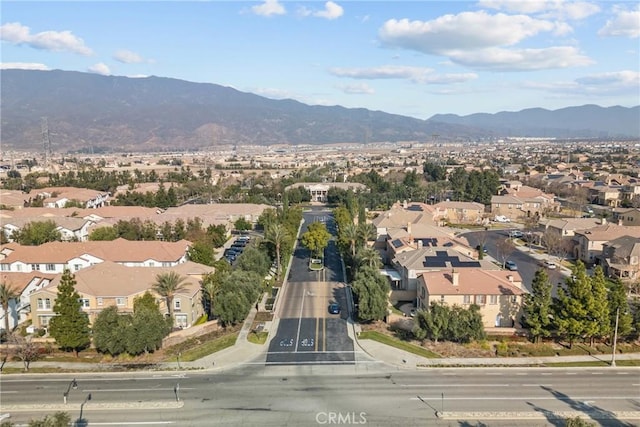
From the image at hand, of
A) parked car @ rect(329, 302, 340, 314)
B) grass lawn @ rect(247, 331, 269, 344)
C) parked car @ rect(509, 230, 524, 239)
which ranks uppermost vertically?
parked car @ rect(509, 230, 524, 239)

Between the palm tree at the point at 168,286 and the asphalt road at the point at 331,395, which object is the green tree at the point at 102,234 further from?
the asphalt road at the point at 331,395

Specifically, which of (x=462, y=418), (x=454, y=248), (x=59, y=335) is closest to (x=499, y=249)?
(x=454, y=248)

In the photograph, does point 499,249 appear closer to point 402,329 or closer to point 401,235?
point 401,235

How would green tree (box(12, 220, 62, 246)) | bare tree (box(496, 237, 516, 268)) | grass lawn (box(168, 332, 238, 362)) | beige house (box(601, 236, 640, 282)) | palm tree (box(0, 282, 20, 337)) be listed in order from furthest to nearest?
green tree (box(12, 220, 62, 246))
bare tree (box(496, 237, 516, 268))
beige house (box(601, 236, 640, 282))
palm tree (box(0, 282, 20, 337))
grass lawn (box(168, 332, 238, 362))


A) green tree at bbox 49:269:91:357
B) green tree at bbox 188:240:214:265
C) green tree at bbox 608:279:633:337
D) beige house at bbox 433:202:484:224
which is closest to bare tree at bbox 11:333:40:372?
Answer: green tree at bbox 49:269:91:357

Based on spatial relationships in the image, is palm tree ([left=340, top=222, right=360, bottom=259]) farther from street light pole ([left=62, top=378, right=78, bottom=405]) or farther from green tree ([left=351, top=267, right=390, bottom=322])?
street light pole ([left=62, top=378, right=78, bottom=405])

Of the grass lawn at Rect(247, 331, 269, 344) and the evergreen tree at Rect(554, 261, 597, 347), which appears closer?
the evergreen tree at Rect(554, 261, 597, 347)

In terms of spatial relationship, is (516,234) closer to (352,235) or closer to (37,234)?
(352,235)

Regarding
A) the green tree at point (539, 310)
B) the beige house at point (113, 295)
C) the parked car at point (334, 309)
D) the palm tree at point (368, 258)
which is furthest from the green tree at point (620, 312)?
the beige house at point (113, 295)
